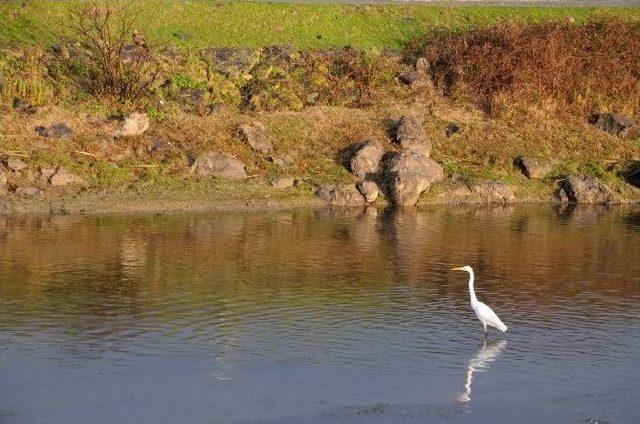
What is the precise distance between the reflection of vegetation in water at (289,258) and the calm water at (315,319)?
0.08 m

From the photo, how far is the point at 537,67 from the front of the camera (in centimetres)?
4416

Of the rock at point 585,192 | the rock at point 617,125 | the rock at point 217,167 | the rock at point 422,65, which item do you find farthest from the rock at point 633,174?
the rock at point 217,167

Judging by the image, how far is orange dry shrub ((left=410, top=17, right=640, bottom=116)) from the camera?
43.2 meters

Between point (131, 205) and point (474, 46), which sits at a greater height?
point (474, 46)

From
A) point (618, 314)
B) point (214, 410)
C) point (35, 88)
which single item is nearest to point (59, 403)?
point (214, 410)

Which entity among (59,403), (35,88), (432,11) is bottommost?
(59,403)

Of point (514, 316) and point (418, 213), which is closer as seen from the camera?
point (514, 316)

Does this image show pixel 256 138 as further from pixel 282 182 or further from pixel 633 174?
pixel 633 174

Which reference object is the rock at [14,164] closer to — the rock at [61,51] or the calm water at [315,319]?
the calm water at [315,319]

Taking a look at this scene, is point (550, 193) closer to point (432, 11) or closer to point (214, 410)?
point (432, 11)

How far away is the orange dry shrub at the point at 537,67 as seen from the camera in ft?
142

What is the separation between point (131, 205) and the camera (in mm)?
34219

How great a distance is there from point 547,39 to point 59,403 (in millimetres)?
32089

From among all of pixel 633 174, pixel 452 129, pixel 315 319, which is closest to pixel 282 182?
pixel 452 129
